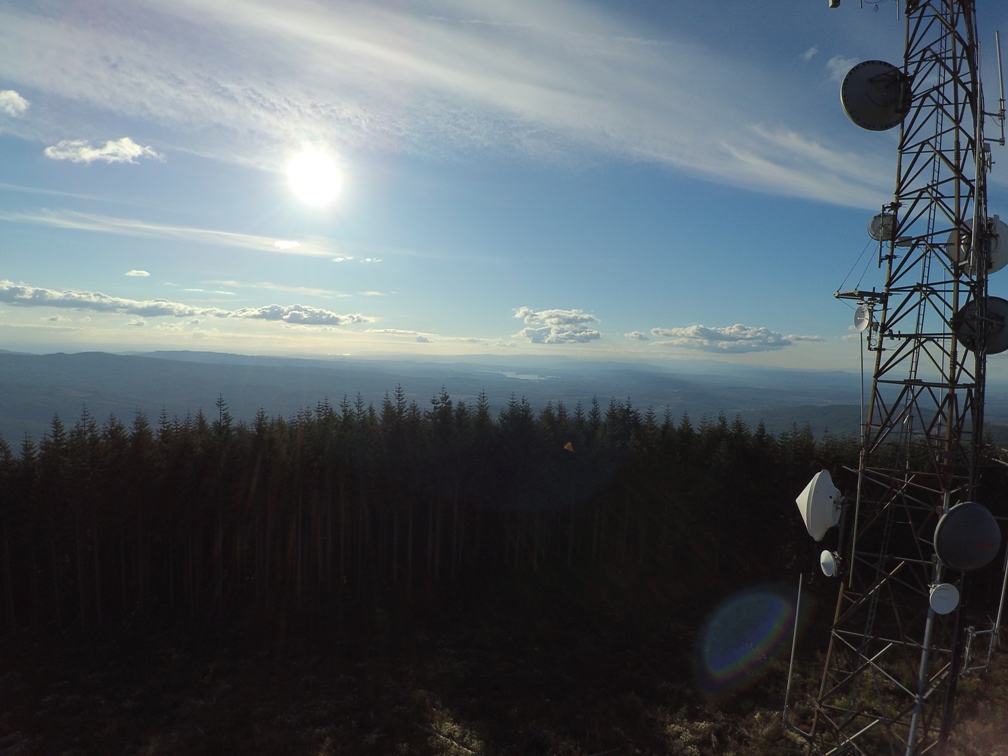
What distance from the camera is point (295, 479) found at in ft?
84.9

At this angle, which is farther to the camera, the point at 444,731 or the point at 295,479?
the point at 295,479

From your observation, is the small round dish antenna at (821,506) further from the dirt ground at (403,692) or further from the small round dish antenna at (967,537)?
the dirt ground at (403,692)

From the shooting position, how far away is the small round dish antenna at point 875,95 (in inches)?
409

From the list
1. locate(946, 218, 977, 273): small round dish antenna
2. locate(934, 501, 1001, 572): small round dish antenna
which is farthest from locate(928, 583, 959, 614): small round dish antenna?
locate(946, 218, 977, 273): small round dish antenna

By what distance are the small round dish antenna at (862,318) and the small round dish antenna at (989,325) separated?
132 centimetres

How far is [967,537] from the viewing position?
8.51m

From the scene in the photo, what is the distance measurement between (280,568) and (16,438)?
605 ft

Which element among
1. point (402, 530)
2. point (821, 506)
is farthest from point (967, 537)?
point (402, 530)

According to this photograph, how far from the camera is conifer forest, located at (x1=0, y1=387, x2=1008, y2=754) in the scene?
907 inches

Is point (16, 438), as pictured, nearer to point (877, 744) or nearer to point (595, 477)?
point (595, 477)

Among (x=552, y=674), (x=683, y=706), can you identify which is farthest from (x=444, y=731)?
(x=683, y=706)

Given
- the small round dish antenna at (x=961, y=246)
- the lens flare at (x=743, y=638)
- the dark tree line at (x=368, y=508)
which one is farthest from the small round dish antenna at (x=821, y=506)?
the dark tree line at (x=368, y=508)

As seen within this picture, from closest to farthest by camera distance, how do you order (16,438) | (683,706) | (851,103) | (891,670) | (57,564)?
(851,103) → (683,706) → (891,670) → (57,564) → (16,438)

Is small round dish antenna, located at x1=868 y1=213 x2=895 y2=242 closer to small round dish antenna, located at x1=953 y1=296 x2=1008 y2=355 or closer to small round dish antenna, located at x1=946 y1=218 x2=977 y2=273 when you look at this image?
small round dish antenna, located at x1=946 y1=218 x2=977 y2=273
